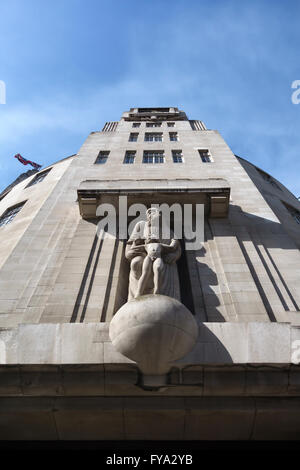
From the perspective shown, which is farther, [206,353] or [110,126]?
[110,126]

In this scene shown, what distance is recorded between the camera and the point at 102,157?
67.9ft

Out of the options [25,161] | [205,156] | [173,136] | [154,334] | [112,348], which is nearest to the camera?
[154,334]

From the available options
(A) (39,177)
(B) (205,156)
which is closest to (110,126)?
(A) (39,177)

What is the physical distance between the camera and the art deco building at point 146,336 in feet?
21.8

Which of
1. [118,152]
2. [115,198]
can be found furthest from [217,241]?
[118,152]

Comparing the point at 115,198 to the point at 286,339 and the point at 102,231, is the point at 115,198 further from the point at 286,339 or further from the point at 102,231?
the point at 286,339

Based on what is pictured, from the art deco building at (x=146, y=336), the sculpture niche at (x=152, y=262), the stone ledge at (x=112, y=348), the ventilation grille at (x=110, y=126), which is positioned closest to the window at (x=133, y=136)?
the ventilation grille at (x=110, y=126)

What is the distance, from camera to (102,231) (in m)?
11.9

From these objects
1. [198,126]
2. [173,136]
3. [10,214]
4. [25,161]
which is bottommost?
[10,214]

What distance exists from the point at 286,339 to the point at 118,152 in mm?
16638

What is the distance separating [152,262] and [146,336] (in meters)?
2.77

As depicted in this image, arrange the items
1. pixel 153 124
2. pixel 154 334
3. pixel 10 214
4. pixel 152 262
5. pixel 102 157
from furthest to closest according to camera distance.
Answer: pixel 153 124
pixel 102 157
pixel 10 214
pixel 152 262
pixel 154 334

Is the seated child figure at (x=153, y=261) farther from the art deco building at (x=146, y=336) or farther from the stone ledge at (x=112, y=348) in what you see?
the stone ledge at (x=112, y=348)

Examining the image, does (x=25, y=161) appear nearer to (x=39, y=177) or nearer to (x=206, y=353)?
(x=39, y=177)
